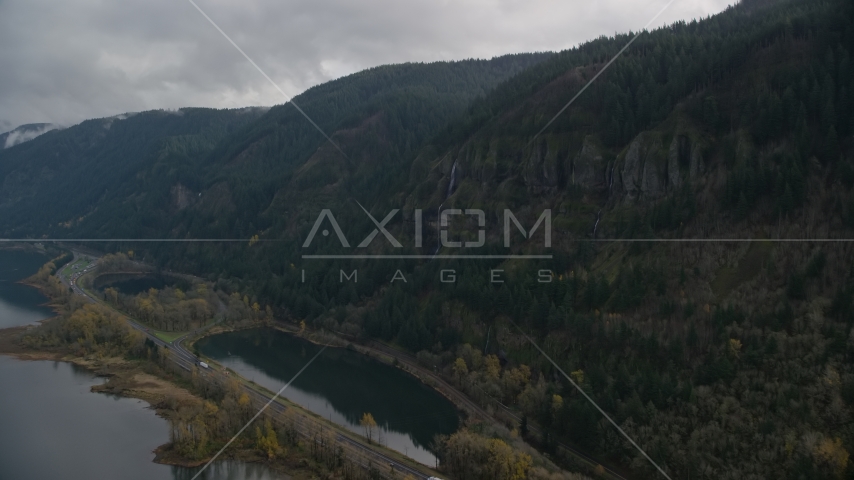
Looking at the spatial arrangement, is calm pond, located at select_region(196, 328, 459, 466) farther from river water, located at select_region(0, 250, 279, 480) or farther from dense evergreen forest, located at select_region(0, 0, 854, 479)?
river water, located at select_region(0, 250, 279, 480)

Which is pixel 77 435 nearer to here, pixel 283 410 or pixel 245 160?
pixel 283 410

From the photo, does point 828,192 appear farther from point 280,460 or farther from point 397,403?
point 280,460

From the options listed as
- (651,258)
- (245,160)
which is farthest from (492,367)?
(245,160)

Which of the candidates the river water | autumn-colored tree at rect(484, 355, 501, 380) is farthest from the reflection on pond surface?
autumn-colored tree at rect(484, 355, 501, 380)

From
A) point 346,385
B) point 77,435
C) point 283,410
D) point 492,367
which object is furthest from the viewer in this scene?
point 346,385

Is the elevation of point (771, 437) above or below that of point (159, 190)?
below

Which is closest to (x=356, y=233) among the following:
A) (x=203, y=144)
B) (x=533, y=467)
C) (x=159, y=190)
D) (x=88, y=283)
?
(x=88, y=283)
